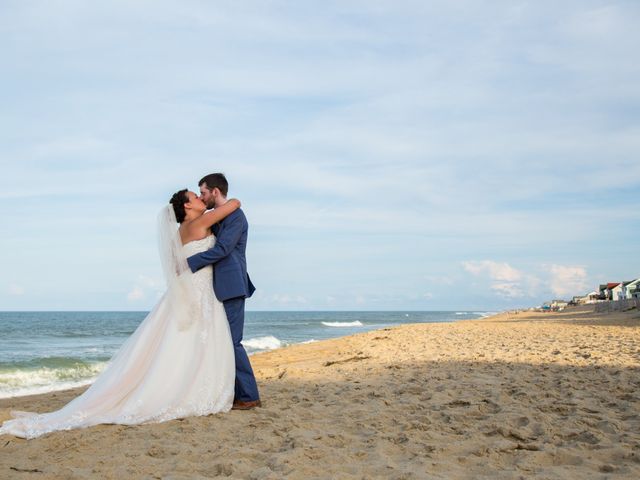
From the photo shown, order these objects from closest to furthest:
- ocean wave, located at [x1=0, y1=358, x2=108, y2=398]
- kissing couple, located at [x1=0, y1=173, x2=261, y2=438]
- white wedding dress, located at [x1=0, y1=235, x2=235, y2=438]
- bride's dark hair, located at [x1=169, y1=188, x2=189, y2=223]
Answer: white wedding dress, located at [x1=0, y1=235, x2=235, y2=438]
kissing couple, located at [x1=0, y1=173, x2=261, y2=438]
bride's dark hair, located at [x1=169, y1=188, x2=189, y2=223]
ocean wave, located at [x1=0, y1=358, x2=108, y2=398]

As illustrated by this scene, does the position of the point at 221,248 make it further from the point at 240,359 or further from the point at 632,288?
the point at 632,288

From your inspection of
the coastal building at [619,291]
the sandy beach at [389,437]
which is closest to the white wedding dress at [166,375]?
the sandy beach at [389,437]

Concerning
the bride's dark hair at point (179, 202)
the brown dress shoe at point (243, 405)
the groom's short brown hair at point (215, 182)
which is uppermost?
the groom's short brown hair at point (215, 182)

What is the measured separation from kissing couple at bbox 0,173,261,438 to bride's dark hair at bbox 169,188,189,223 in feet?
0.03

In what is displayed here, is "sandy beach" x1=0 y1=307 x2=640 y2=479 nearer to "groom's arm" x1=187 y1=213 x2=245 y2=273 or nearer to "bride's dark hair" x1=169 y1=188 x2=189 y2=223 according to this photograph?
"groom's arm" x1=187 y1=213 x2=245 y2=273

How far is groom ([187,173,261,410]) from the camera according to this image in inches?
232

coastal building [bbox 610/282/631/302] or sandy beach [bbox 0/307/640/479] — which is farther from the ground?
sandy beach [bbox 0/307/640/479]

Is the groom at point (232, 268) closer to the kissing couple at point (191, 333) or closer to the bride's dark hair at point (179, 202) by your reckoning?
the kissing couple at point (191, 333)

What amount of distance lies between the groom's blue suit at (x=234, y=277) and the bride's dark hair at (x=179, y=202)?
414 millimetres

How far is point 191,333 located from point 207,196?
4.49ft

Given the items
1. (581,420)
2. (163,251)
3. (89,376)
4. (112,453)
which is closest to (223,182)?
(163,251)

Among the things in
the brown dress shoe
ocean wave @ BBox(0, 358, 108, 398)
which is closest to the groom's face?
the brown dress shoe

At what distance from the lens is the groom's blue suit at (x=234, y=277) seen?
5895 mm

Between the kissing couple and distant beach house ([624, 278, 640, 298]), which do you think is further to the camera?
distant beach house ([624, 278, 640, 298])
